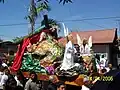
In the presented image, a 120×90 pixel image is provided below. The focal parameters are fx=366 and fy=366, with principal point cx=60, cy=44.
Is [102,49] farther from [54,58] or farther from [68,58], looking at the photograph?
[68,58]

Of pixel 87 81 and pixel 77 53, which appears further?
pixel 77 53

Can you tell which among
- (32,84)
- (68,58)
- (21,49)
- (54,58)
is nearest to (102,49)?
(21,49)

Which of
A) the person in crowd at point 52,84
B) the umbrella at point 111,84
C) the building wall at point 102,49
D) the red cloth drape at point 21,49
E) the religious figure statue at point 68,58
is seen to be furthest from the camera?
the building wall at point 102,49

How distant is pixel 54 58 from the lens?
10.4 meters

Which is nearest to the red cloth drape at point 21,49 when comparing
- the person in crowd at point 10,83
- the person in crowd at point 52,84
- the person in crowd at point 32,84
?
the person in crowd at point 10,83

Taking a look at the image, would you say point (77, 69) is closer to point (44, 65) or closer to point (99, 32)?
point (44, 65)

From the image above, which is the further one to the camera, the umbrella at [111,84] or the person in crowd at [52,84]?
the person in crowd at [52,84]

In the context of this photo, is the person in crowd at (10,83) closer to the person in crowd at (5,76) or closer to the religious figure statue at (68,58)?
the person in crowd at (5,76)

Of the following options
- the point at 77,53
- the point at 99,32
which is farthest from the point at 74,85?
the point at 99,32

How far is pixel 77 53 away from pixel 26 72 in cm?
169

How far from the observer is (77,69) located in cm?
931

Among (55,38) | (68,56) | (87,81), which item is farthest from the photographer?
(55,38)

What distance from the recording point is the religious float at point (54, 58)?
9250 mm

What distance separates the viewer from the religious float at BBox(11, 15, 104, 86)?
30.3 feet
